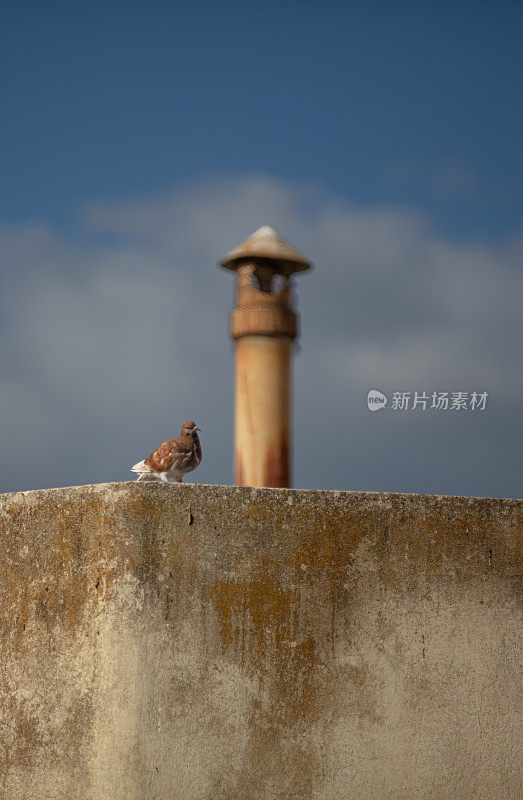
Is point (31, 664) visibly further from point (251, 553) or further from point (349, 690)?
point (349, 690)

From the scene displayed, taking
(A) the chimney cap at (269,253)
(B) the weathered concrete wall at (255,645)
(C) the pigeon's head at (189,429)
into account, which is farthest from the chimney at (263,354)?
(B) the weathered concrete wall at (255,645)

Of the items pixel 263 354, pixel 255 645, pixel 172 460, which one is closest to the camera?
pixel 255 645

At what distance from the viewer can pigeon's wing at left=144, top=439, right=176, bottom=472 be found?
570 cm

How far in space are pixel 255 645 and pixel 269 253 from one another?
5.50m

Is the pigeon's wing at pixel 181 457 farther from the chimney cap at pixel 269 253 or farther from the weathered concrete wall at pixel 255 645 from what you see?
the chimney cap at pixel 269 253

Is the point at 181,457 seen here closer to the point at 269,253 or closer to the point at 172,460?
the point at 172,460

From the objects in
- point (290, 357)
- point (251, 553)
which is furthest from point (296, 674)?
point (290, 357)

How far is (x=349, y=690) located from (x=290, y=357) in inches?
192

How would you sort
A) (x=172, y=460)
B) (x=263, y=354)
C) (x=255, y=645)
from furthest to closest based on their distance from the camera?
1. (x=263, y=354)
2. (x=172, y=460)
3. (x=255, y=645)

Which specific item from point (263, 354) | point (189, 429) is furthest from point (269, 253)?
point (189, 429)

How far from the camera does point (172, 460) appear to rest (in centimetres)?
570

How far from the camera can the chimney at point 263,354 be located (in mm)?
8422

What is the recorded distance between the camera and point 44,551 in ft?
14.6

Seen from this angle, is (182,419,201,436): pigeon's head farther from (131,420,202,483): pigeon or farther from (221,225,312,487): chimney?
(221,225,312,487): chimney
